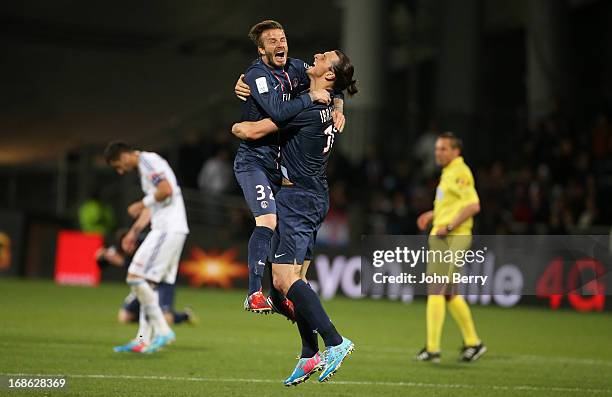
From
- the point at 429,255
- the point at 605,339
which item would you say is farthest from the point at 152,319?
the point at 605,339

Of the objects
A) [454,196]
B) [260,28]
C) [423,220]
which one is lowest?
[423,220]

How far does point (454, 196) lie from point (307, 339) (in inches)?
149

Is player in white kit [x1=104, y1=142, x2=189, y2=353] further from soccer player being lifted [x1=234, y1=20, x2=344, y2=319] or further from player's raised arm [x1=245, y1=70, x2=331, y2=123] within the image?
player's raised arm [x1=245, y1=70, x2=331, y2=123]

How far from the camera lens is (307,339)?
9.04 meters

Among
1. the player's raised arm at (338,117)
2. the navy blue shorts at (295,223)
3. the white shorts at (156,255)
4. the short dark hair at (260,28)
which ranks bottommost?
the white shorts at (156,255)

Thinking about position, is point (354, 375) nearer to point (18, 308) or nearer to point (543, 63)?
point (18, 308)

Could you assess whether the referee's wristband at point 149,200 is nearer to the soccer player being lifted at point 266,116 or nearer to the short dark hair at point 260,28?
the soccer player being lifted at point 266,116

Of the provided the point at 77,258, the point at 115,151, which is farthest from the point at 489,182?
the point at 115,151

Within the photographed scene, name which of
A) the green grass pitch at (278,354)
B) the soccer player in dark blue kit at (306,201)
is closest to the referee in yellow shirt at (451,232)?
the green grass pitch at (278,354)

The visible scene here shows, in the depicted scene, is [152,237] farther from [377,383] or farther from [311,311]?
[311,311]

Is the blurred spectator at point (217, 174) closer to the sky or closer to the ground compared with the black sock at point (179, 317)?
closer to the sky

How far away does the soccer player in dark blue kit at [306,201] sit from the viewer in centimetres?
872

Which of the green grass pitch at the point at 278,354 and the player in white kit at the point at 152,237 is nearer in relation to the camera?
the green grass pitch at the point at 278,354

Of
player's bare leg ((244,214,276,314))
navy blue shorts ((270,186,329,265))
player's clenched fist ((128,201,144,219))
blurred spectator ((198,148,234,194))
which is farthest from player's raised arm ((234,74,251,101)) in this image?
blurred spectator ((198,148,234,194))
